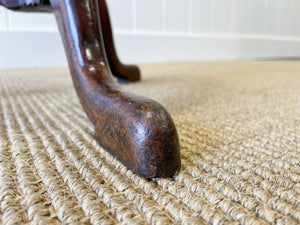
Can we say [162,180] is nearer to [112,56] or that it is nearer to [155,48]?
[112,56]

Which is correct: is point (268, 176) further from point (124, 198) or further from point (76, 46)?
point (76, 46)

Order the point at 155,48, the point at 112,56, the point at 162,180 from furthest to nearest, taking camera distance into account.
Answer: the point at 155,48 < the point at 112,56 < the point at 162,180

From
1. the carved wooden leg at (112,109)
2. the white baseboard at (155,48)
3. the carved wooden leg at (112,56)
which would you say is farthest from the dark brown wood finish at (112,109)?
the white baseboard at (155,48)

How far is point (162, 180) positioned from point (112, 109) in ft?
0.26

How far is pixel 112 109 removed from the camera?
24 centimetres

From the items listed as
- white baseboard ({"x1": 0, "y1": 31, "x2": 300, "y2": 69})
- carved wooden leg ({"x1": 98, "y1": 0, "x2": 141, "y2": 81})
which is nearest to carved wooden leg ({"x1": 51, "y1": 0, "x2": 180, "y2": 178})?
carved wooden leg ({"x1": 98, "y1": 0, "x2": 141, "y2": 81})

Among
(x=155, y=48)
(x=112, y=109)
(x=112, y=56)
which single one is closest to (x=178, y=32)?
(x=155, y=48)

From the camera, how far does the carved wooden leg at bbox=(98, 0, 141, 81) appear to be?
60 cm

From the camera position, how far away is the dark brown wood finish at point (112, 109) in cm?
21

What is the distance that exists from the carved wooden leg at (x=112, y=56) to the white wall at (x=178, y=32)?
0.63 metres

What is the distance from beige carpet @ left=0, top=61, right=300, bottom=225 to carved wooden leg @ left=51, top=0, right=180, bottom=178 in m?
0.02

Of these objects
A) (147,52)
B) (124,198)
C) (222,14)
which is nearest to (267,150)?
(124,198)

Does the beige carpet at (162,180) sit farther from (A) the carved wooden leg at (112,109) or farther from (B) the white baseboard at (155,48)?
(B) the white baseboard at (155,48)

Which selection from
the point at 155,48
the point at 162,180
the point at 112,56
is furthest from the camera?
the point at 155,48
